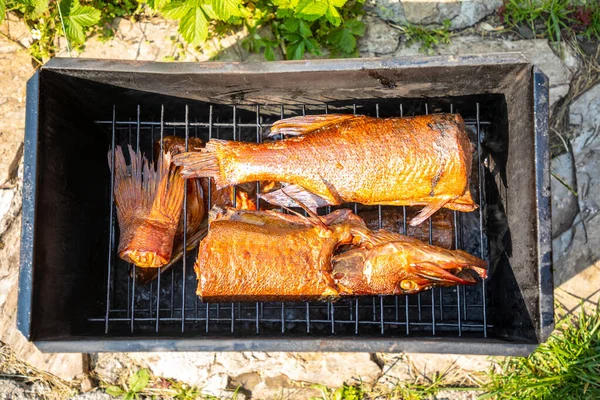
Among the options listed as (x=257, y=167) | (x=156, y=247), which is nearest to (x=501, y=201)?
(x=257, y=167)

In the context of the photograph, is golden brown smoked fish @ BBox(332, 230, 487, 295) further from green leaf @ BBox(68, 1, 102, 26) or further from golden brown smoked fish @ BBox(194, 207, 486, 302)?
green leaf @ BBox(68, 1, 102, 26)

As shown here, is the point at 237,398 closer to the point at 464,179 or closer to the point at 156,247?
the point at 156,247

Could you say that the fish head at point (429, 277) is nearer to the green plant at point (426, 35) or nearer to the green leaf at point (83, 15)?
the green plant at point (426, 35)

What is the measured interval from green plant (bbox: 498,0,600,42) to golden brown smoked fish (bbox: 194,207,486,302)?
2.45m

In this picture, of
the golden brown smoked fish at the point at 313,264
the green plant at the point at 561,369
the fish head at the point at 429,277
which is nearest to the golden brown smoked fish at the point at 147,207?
the golden brown smoked fish at the point at 313,264

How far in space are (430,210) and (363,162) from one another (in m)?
0.59

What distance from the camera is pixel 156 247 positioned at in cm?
339

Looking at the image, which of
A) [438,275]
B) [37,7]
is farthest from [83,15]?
[438,275]

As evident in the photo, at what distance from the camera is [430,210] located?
10.8 ft

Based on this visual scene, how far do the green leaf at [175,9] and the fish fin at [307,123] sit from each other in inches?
42.6

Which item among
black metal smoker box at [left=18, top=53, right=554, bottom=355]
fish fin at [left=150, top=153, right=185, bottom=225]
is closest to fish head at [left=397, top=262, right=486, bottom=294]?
black metal smoker box at [left=18, top=53, right=554, bottom=355]

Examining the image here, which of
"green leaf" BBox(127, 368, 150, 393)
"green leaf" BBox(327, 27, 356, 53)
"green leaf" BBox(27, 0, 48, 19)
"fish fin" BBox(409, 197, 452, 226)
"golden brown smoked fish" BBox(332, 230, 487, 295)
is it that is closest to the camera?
"golden brown smoked fish" BBox(332, 230, 487, 295)

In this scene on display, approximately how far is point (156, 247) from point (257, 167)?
0.92 meters

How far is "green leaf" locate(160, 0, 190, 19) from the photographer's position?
11.4 ft
